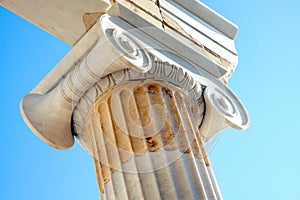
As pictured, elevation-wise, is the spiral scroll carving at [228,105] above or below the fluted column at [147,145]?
above

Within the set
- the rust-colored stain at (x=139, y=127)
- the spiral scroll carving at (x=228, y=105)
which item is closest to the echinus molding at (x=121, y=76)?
the spiral scroll carving at (x=228, y=105)

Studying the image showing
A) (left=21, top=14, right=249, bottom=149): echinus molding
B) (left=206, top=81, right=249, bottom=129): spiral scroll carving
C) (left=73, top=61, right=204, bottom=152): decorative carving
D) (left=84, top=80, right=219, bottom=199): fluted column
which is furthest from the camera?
(left=206, top=81, right=249, bottom=129): spiral scroll carving

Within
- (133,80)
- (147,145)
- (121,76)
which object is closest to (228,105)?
(133,80)

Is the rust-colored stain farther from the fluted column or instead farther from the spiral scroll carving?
the spiral scroll carving

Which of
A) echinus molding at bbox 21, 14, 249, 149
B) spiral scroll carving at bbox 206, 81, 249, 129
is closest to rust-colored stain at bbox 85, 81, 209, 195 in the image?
echinus molding at bbox 21, 14, 249, 149

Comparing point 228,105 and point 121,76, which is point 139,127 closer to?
point 121,76

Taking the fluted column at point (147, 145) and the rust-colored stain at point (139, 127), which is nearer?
the fluted column at point (147, 145)

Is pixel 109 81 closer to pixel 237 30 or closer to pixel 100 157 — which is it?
pixel 100 157

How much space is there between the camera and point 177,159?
8.53 metres

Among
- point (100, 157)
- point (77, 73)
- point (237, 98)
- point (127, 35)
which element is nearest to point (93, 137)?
point (100, 157)

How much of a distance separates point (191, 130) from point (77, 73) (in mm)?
1817

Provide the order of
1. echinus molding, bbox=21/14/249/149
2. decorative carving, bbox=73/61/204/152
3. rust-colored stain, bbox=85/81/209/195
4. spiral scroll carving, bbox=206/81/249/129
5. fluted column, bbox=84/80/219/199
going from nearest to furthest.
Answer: fluted column, bbox=84/80/219/199, rust-colored stain, bbox=85/81/209/195, echinus molding, bbox=21/14/249/149, decorative carving, bbox=73/61/204/152, spiral scroll carving, bbox=206/81/249/129

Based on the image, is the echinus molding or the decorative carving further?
the decorative carving

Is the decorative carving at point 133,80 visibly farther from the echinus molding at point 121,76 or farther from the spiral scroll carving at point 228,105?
the spiral scroll carving at point 228,105
